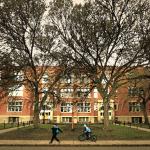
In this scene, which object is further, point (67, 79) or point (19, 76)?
point (19, 76)

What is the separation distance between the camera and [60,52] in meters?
39.9

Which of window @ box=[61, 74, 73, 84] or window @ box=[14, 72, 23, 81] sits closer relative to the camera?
window @ box=[61, 74, 73, 84]

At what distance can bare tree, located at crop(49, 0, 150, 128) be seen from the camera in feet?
129

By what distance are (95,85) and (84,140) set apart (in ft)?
33.3

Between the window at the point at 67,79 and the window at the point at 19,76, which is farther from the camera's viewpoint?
the window at the point at 19,76

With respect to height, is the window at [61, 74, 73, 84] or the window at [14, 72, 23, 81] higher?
the window at [14, 72, 23, 81]

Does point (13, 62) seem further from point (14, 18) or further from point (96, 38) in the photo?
point (96, 38)

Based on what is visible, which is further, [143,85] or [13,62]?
[143,85]

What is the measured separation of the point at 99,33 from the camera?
39.4m

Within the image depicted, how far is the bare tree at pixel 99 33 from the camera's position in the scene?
1543 inches

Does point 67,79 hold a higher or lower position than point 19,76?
lower

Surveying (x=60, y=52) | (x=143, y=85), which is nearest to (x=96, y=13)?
(x=60, y=52)

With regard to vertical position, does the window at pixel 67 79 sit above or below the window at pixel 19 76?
below

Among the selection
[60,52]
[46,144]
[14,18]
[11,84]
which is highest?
[14,18]
